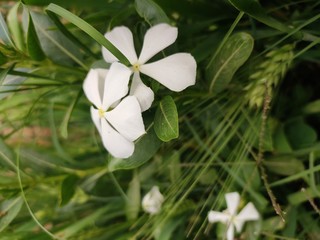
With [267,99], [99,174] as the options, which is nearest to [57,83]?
[99,174]

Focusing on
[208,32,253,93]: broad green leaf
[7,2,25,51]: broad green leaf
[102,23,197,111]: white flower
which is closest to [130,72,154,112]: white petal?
[102,23,197,111]: white flower

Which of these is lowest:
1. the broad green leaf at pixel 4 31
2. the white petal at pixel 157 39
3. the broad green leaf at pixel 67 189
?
the broad green leaf at pixel 67 189

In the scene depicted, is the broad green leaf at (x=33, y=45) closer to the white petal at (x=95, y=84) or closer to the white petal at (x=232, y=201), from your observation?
the white petal at (x=95, y=84)

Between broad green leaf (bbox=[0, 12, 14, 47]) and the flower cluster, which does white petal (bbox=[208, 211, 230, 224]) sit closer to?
the flower cluster

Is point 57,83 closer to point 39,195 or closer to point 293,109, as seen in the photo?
point 39,195

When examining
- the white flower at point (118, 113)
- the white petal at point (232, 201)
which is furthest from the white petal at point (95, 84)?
the white petal at point (232, 201)

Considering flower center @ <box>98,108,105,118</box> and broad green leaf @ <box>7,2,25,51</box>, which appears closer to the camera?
flower center @ <box>98,108,105,118</box>
